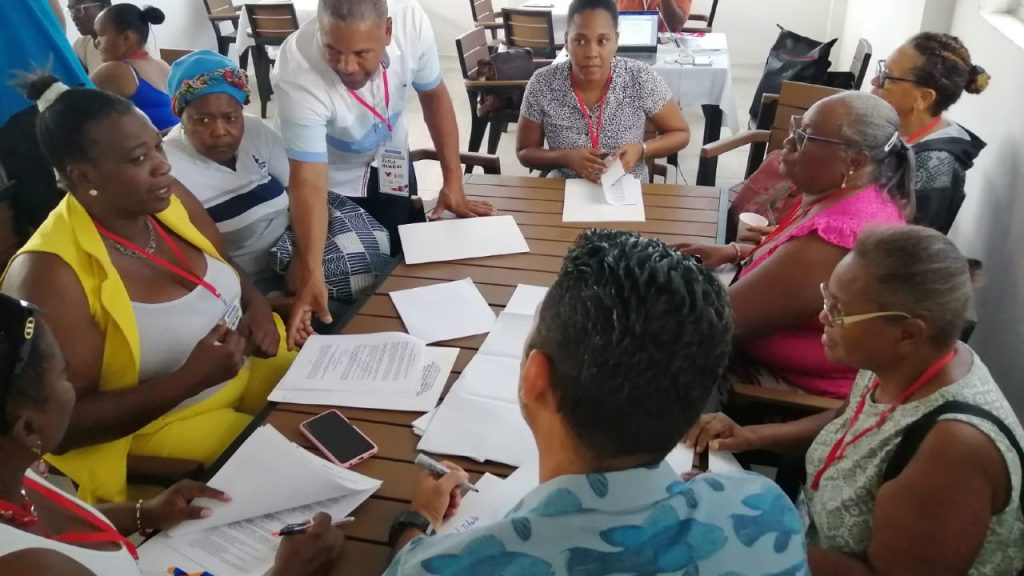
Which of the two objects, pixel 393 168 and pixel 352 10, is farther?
pixel 393 168

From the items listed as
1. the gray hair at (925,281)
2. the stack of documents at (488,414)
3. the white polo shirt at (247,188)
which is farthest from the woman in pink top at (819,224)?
the white polo shirt at (247,188)

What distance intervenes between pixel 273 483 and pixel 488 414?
1.33 ft

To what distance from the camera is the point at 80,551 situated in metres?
0.94

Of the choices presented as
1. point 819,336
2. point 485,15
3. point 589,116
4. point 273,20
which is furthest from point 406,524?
point 485,15

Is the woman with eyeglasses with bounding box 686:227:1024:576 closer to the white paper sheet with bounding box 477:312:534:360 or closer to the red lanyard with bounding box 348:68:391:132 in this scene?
the white paper sheet with bounding box 477:312:534:360

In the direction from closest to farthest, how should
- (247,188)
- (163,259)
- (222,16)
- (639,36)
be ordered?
(163,259)
(247,188)
(639,36)
(222,16)

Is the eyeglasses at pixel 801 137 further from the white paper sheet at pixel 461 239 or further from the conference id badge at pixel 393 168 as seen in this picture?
the conference id badge at pixel 393 168

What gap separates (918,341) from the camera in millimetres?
1099

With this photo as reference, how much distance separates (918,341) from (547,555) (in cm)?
74

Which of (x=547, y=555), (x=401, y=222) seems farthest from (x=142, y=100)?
(x=547, y=555)

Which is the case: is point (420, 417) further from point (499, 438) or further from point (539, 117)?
point (539, 117)

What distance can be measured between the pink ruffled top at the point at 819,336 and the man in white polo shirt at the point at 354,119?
38.4 inches

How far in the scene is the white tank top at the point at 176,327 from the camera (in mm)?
1545

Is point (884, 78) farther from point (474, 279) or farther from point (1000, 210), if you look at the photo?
point (474, 279)
